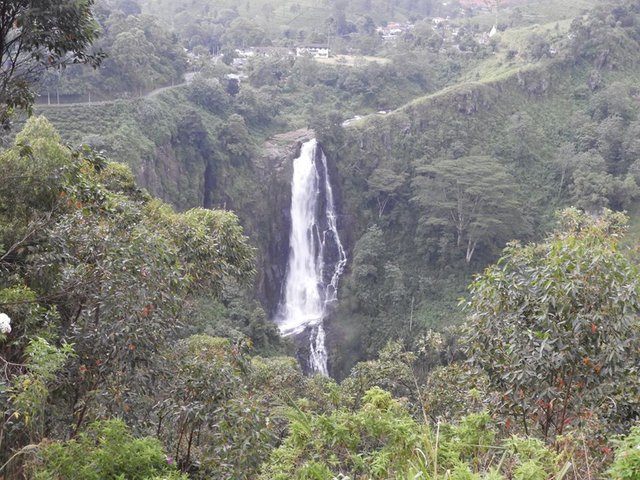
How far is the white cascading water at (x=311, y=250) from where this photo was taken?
25.0m

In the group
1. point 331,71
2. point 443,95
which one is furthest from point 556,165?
point 331,71

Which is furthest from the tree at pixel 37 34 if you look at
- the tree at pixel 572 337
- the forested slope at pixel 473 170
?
the forested slope at pixel 473 170

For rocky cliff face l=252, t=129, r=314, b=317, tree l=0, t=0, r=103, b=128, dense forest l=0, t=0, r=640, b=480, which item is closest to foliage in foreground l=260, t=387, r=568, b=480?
dense forest l=0, t=0, r=640, b=480

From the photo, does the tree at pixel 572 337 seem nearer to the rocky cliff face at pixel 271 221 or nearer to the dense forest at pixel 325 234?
the dense forest at pixel 325 234

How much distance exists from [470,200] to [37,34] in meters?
23.6

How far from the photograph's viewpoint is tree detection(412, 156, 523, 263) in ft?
81.9

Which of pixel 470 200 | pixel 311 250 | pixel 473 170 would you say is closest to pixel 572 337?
pixel 311 250

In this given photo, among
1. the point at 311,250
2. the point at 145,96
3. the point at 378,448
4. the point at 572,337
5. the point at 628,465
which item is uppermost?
the point at 628,465

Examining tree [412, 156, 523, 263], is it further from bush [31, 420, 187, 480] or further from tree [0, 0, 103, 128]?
bush [31, 420, 187, 480]

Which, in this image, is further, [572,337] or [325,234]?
[325,234]

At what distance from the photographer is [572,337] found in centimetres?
384

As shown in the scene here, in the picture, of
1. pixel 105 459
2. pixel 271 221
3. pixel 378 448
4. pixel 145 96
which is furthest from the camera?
pixel 145 96

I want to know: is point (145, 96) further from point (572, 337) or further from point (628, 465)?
point (628, 465)

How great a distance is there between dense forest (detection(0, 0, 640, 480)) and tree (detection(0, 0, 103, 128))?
3 centimetres
